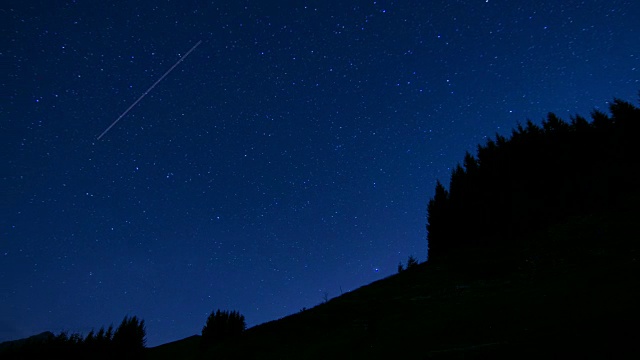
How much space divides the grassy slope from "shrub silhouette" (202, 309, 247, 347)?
866 inches

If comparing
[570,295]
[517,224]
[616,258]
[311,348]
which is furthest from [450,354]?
[517,224]

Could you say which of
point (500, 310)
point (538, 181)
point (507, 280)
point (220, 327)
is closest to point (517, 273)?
point (507, 280)

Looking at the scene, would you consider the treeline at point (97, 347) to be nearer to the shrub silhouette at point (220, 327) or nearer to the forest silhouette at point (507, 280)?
the forest silhouette at point (507, 280)

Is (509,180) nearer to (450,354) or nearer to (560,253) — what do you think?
(560,253)

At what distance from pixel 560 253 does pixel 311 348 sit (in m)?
22.0

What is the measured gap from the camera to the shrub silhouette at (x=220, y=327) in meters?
50.2

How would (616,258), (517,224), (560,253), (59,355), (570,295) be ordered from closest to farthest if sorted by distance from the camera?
(570,295)
(616,258)
(560,253)
(517,224)
(59,355)

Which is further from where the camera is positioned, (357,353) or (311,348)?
(311,348)

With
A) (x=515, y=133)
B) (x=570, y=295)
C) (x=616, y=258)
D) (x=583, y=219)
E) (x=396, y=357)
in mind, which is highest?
(x=515, y=133)

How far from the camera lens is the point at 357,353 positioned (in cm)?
1752

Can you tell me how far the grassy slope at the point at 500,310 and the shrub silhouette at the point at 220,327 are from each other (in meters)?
22.0

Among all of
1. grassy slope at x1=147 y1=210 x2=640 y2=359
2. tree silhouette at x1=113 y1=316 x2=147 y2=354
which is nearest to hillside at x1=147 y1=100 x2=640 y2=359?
grassy slope at x1=147 y1=210 x2=640 y2=359

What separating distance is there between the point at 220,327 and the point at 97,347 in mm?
20304

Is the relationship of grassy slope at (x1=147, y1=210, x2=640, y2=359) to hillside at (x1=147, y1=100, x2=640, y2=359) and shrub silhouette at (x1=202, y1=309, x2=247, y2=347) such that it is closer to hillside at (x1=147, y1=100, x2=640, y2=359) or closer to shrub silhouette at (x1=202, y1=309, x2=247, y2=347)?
hillside at (x1=147, y1=100, x2=640, y2=359)
